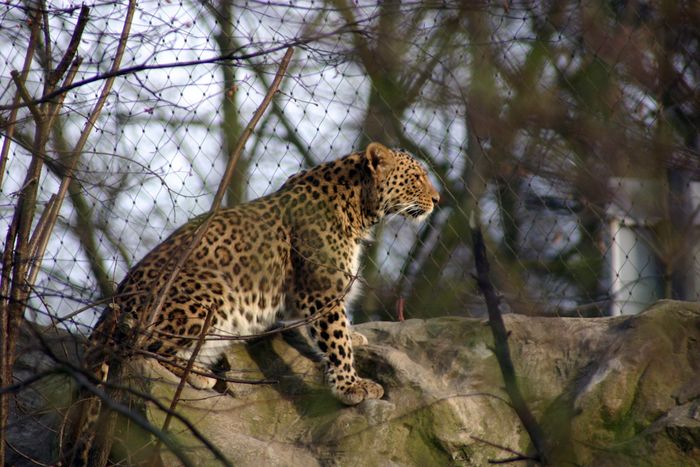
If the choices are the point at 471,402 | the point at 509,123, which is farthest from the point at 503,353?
the point at 471,402

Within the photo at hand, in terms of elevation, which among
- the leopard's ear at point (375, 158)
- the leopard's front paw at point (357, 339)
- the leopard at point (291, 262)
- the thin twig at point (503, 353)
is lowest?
the thin twig at point (503, 353)

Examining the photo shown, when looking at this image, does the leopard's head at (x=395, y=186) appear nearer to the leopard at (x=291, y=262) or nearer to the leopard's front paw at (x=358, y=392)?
the leopard at (x=291, y=262)

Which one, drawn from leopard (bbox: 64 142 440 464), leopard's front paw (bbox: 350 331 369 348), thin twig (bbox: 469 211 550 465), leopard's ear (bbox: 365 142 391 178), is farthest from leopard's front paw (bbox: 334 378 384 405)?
thin twig (bbox: 469 211 550 465)

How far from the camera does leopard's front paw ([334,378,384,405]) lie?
5.50 meters

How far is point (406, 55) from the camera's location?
13.6 feet

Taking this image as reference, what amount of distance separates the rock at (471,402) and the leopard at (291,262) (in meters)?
0.17

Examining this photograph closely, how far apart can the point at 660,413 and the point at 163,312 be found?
2721 millimetres

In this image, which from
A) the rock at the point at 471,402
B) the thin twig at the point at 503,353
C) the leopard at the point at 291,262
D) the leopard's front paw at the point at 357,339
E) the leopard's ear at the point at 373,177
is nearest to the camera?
the thin twig at the point at 503,353

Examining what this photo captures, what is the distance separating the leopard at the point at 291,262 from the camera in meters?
5.50

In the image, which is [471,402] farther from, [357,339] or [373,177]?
[373,177]

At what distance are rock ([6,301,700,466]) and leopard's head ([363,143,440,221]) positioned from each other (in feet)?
3.39

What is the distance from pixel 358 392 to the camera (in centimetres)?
552

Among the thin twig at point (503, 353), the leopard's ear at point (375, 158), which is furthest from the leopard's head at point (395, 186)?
the thin twig at point (503, 353)

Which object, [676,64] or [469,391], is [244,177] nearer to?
[469,391]
